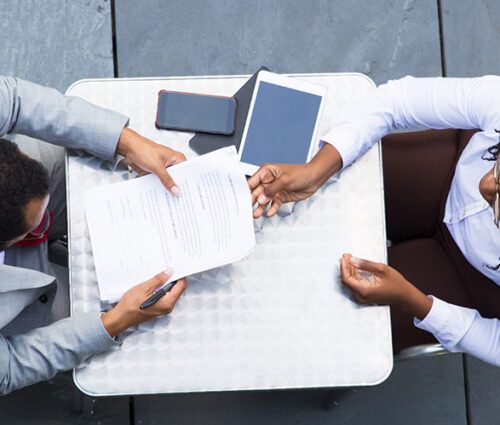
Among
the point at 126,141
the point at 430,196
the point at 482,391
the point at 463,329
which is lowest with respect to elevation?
the point at 482,391

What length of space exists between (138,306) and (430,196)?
0.76m

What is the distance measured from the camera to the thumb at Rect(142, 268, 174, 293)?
1.34 meters

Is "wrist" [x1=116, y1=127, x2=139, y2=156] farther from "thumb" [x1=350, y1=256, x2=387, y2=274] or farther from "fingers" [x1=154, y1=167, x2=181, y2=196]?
"thumb" [x1=350, y1=256, x2=387, y2=274]

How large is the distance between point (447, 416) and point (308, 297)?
95cm

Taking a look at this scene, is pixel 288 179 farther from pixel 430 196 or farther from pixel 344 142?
pixel 430 196

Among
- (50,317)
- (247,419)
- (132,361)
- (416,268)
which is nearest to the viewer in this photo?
(132,361)

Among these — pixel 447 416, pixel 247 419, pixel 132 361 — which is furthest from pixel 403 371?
pixel 132 361

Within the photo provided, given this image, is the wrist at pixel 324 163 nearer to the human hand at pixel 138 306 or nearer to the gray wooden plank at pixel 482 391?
the human hand at pixel 138 306

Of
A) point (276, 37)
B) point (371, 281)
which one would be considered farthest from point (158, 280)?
point (276, 37)

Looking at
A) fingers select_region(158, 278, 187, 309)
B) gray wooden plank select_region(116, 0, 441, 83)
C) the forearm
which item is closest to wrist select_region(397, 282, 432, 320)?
the forearm

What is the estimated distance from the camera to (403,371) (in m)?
2.09

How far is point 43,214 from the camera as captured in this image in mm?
1388

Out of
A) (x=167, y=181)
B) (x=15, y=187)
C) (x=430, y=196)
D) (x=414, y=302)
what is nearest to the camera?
(x=15, y=187)

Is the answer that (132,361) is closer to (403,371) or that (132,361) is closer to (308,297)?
(308,297)
